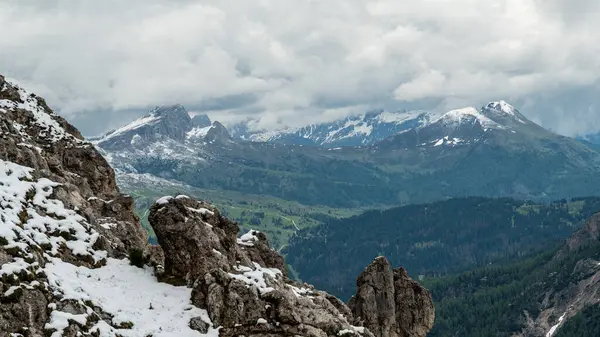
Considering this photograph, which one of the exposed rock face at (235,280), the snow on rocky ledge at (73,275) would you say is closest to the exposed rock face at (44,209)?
the snow on rocky ledge at (73,275)

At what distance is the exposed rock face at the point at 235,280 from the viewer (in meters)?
56.0

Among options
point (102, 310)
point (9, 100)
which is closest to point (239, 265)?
point (102, 310)

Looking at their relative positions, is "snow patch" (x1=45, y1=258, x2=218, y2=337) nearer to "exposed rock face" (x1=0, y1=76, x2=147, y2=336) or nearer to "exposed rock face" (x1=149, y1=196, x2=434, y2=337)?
"exposed rock face" (x1=0, y1=76, x2=147, y2=336)

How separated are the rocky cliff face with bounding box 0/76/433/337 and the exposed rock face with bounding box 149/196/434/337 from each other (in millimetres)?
97

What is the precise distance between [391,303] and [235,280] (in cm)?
3225

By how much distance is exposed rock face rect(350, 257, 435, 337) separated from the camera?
83.9 metres

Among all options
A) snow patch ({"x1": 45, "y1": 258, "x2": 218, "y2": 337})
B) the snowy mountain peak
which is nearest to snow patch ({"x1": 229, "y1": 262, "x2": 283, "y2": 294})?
snow patch ({"x1": 45, "y1": 258, "x2": 218, "y2": 337})

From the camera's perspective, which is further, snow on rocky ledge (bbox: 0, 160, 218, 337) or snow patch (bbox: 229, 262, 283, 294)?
snow patch (bbox: 229, 262, 283, 294)

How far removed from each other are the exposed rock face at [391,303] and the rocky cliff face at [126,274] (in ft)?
41.2

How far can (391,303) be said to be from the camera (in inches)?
3364

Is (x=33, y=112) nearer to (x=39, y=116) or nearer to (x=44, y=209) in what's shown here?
(x=39, y=116)

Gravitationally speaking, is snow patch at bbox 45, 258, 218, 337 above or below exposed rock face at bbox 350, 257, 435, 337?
above

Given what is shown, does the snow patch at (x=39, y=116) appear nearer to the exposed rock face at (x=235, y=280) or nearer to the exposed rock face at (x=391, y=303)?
the exposed rock face at (x=235, y=280)

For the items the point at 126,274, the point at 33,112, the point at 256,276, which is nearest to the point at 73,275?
the point at 126,274
